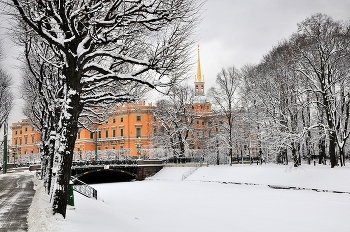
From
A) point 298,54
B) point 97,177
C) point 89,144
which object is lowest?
point 97,177

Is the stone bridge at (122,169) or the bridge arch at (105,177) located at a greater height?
the stone bridge at (122,169)

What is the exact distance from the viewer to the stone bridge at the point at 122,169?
49.7 meters

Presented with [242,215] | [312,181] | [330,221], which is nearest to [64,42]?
[242,215]

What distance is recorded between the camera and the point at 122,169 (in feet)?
173

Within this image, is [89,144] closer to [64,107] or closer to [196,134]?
[196,134]

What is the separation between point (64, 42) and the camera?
418 inches

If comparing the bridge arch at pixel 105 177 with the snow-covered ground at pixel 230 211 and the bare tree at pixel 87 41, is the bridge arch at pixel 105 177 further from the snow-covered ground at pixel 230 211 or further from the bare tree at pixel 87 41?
the bare tree at pixel 87 41

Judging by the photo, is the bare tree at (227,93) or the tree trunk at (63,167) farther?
the bare tree at (227,93)

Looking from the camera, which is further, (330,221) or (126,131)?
(126,131)

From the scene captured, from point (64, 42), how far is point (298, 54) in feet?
84.8

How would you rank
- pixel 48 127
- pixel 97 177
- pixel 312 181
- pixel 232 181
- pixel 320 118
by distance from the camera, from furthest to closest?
pixel 97 177
pixel 232 181
pixel 320 118
pixel 312 181
pixel 48 127

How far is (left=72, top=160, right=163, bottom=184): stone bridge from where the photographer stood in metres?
49.7

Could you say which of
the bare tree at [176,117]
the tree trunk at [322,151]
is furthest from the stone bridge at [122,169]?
the tree trunk at [322,151]

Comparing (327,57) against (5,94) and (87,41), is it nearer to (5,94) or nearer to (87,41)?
(87,41)
